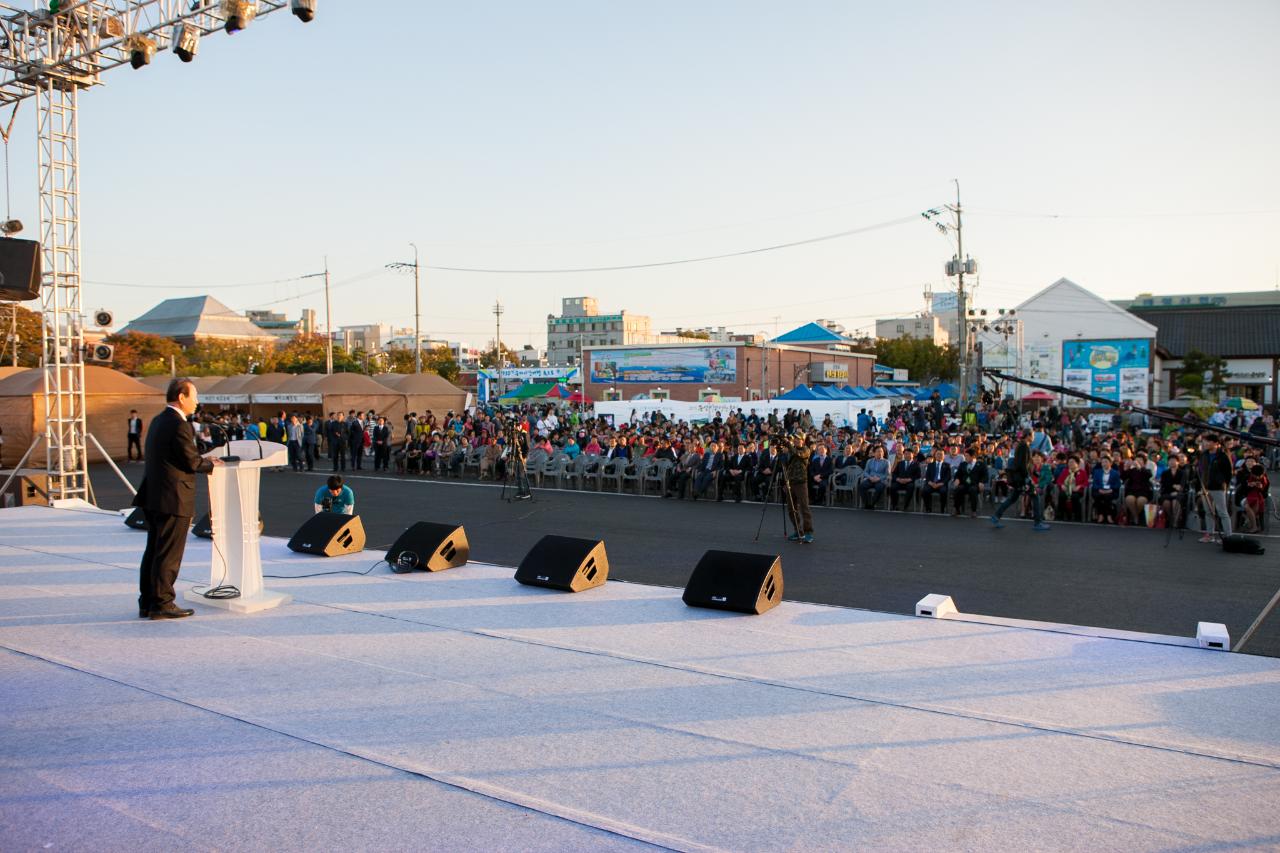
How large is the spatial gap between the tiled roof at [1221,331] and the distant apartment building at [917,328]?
172 feet

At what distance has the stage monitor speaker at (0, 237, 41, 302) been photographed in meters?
8.07

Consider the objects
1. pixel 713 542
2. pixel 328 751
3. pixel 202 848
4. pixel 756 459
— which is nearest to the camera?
pixel 202 848

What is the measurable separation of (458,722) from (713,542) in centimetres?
777

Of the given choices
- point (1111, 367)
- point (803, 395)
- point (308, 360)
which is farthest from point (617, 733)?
point (308, 360)

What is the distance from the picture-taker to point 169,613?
662 cm

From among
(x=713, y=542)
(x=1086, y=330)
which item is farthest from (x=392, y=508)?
(x=1086, y=330)

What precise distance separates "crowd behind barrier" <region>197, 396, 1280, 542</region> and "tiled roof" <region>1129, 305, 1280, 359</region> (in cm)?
3178

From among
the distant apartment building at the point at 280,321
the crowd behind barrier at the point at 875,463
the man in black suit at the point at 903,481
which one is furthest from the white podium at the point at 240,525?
the distant apartment building at the point at 280,321

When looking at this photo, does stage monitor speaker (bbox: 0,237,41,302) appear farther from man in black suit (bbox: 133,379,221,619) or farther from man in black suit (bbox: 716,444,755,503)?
man in black suit (bbox: 716,444,755,503)

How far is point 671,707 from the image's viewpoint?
4.70 metres

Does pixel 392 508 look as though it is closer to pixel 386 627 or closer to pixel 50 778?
pixel 386 627

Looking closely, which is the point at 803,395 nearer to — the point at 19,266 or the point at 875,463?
the point at 875,463

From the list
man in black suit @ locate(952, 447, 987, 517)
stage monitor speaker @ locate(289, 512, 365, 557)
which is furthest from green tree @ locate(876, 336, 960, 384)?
stage monitor speaker @ locate(289, 512, 365, 557)

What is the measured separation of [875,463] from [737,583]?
32.9 feet
